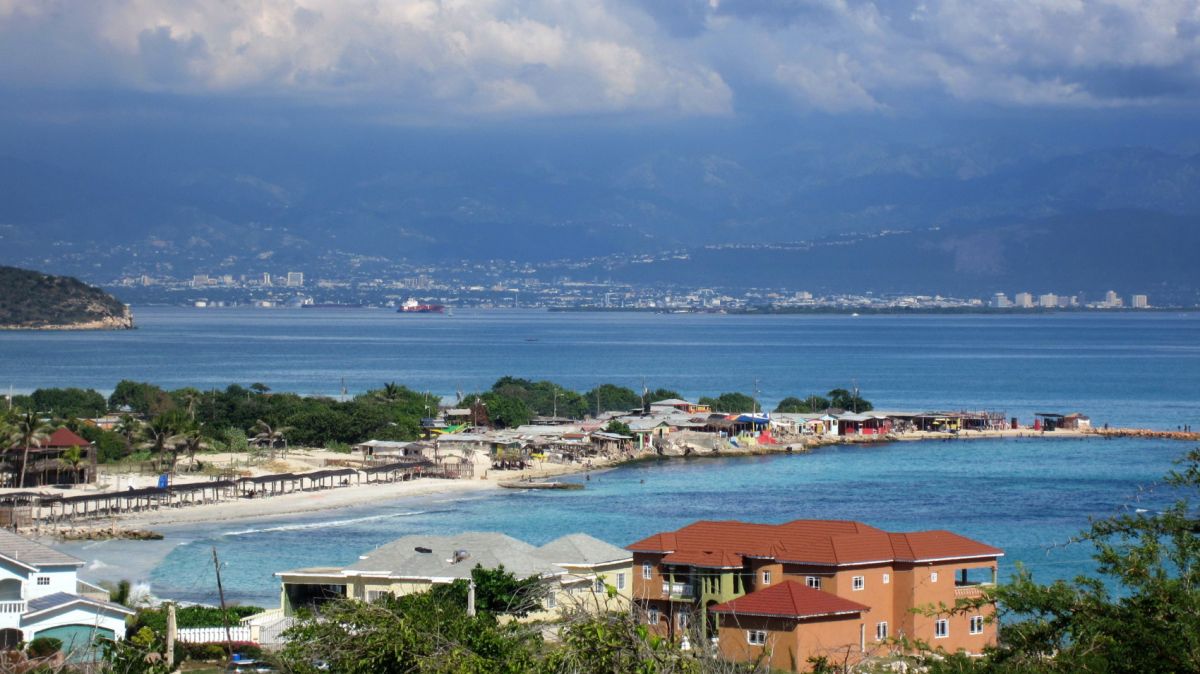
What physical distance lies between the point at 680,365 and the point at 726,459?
224 feet

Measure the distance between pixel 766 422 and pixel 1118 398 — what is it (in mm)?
37199

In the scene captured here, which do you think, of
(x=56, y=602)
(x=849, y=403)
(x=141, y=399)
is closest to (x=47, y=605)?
(x=56, y=602)

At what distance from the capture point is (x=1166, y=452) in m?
57.6

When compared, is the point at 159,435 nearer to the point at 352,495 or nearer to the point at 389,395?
the point at 352,495

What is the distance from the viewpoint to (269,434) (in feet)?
172

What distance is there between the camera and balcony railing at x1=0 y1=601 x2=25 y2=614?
682 inches

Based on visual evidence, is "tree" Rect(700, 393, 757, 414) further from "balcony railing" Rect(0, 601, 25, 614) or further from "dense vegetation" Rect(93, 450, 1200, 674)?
"dense vegetation" Rect(93, 450, 1200, 674)

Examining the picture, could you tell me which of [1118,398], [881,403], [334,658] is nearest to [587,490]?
[334,658]

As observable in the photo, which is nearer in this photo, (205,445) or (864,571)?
(864,571)

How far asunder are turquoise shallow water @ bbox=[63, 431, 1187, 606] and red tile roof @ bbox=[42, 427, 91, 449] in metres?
8.81

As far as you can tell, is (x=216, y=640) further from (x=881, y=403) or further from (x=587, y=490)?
(x=881, y=403)

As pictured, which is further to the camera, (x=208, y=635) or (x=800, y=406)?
(x=800, y=406)

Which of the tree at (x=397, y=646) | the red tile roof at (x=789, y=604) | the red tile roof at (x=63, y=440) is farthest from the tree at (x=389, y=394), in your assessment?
the tree at (x=397, y=646)

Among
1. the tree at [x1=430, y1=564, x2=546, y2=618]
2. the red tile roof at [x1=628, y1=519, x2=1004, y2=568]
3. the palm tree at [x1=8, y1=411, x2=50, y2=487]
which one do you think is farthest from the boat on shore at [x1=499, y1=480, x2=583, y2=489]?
the tree at [x1=430, y1=564, x2=546, y2=618]
